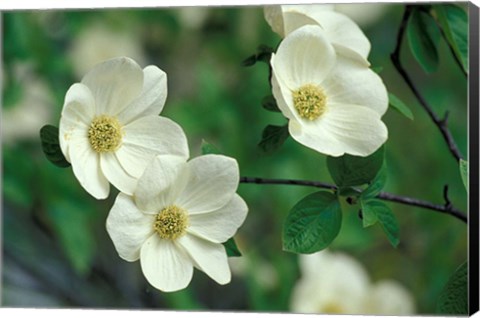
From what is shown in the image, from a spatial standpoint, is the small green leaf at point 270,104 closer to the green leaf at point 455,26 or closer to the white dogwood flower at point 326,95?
the white dogwood flower at point 326,95

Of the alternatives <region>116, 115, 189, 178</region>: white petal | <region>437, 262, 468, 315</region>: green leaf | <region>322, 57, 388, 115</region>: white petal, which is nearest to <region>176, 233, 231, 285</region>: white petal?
<region>116, 115, 189, 178</region>: white petal

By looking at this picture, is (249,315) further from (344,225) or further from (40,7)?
(40,7)

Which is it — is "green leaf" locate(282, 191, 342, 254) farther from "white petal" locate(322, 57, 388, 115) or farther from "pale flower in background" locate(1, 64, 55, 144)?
"pale flower in background" locate(1, 64, 55, 144)

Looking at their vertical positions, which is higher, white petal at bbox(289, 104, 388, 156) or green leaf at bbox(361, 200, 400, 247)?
white petal at bbox(289, 104, 388, 156)

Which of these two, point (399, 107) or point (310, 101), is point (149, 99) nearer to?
point (310, 101)

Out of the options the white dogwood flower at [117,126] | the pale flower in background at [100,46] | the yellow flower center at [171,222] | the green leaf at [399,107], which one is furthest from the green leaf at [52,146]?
the pale flower in background at [100,46]

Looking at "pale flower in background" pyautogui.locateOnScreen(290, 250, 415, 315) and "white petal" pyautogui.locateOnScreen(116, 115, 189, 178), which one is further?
"pale flower in background" pyautogui.locateOnScreen(290, 250, 415, 315)

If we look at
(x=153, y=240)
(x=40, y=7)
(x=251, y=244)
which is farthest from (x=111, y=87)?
(x=251, y=244)

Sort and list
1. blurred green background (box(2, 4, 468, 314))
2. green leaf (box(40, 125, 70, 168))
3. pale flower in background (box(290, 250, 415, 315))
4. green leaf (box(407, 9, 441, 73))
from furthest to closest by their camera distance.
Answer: blurred green background (box(2, 4, 468, 314)) < pale flower in background (box(290, 250, 415, 315)) < green leaf (box(407, 9, 441, 73)) < green leaf (box(40, 125, 70, 168))
